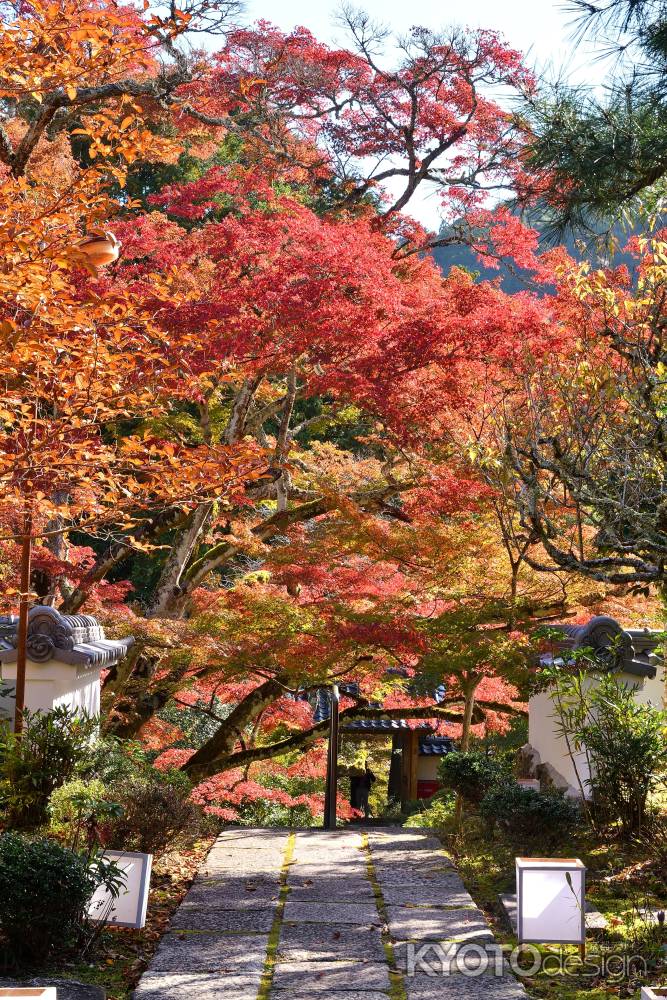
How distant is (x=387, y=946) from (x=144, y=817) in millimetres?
1740

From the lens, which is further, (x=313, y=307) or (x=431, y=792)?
(x=431, y=792)

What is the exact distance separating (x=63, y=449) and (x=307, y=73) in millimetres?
7717

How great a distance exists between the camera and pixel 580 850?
249 inches

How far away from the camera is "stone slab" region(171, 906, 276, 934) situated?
196 inches

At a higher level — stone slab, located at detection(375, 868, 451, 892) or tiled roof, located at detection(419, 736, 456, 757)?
stone slab, located at detection(375, 868, 451, 892)

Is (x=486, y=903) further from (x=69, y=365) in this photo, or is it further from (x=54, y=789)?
(x=69, y=365)

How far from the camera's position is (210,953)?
4.60 m

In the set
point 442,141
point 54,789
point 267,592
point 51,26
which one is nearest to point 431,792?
point 267,592

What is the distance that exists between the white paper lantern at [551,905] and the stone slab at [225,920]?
1306mm

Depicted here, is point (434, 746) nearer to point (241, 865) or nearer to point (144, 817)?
point (241, 865)

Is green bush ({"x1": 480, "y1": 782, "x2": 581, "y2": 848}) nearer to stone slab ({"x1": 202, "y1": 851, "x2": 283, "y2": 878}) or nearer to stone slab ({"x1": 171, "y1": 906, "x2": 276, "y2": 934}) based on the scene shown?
stone slab ({"x1": 202, "y1": 851, "x2": 283, "y2": 878})

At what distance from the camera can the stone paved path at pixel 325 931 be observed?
4.23m

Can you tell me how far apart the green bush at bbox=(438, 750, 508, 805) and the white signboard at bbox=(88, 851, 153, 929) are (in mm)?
3147

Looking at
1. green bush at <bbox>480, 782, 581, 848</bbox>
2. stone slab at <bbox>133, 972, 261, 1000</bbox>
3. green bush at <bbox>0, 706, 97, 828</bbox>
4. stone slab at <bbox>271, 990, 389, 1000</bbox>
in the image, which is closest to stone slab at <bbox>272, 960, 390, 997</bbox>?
stone slab at <bbox>271, 990, 389, 1000</bbox>
